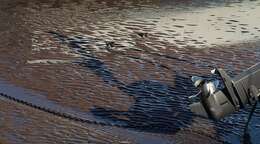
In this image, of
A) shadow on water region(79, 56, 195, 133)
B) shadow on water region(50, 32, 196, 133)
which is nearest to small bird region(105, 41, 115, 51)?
shadow on water region(50, 32, 196, 133)

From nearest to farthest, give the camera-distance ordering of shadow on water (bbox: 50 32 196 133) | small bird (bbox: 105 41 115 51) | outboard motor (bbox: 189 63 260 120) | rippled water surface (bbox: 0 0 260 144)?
1. outboard motor (bbox: 189 63 260 120)
2. rippled water surface (bbox: 0 0 260 144)
3. shadow on water (bbox: 50 32 196 133)
4. small bird (bbox: 105 41 115 51)

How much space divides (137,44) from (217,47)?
1.40 meters

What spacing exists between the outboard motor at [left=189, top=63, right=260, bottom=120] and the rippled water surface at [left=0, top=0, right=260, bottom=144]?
0.67m

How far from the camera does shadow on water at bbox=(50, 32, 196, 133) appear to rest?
600 cm

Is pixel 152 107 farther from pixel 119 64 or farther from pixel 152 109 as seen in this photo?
pixel 119 64

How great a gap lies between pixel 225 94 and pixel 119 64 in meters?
3.57

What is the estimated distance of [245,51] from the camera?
29.9ft

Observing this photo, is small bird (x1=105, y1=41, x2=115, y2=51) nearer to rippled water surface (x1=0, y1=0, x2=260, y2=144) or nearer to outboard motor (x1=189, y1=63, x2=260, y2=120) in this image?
rippled water surface (x1=0, y1=0, x2=260, y2=144)

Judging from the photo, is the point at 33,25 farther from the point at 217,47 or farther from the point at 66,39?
the point at 217,47

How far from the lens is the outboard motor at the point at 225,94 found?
16.1 feet

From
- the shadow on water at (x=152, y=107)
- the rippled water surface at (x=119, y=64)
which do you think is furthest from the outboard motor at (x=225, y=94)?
the shadow on water at (x=152, y=107)

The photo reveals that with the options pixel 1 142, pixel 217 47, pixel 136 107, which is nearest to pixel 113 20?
pixel 217 47

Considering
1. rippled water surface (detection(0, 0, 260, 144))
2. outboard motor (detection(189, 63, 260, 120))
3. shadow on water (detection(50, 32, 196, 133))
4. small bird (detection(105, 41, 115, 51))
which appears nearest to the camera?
outboard motor (detection(189, 63, 260, 120))

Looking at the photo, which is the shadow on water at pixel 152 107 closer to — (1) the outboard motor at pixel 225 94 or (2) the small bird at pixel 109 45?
(1) the outboard motor at pixel 225 94
